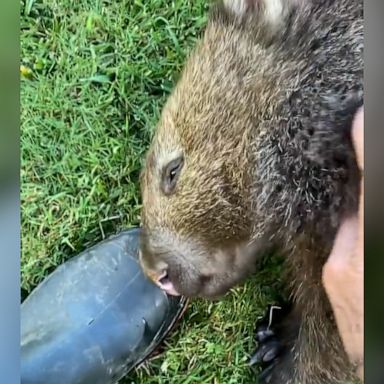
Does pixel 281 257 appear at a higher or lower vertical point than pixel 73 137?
lower

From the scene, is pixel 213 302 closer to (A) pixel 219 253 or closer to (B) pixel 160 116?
(A) pixel 219 253

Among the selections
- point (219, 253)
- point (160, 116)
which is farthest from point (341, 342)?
point (160, 116)

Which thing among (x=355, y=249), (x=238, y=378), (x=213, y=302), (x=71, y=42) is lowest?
(x=238, y=378)

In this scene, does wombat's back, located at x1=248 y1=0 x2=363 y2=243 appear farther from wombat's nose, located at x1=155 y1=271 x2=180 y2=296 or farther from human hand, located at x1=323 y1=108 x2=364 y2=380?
wombat's nose, located at x1=155 y1=271 x2=180 y2=296

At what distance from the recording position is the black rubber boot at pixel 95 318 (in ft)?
3.17

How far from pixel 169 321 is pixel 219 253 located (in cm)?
14

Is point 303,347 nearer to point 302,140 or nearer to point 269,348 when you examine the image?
point 269,348

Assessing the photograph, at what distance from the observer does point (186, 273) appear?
98cm

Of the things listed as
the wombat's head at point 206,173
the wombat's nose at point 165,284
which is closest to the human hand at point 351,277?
the wombat's head at point 206,173

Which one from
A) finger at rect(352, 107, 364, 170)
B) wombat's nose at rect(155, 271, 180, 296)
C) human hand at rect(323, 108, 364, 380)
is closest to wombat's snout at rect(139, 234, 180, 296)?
wombat's nose at rect(155, 271, 180, 296)

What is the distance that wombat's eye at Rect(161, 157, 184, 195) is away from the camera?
0.99 metres

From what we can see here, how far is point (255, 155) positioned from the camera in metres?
1.00

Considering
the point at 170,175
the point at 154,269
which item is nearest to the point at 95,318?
the point at 154,269

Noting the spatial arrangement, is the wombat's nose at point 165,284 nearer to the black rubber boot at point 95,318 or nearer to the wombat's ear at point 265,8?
the black rubber boot at point 95,318
